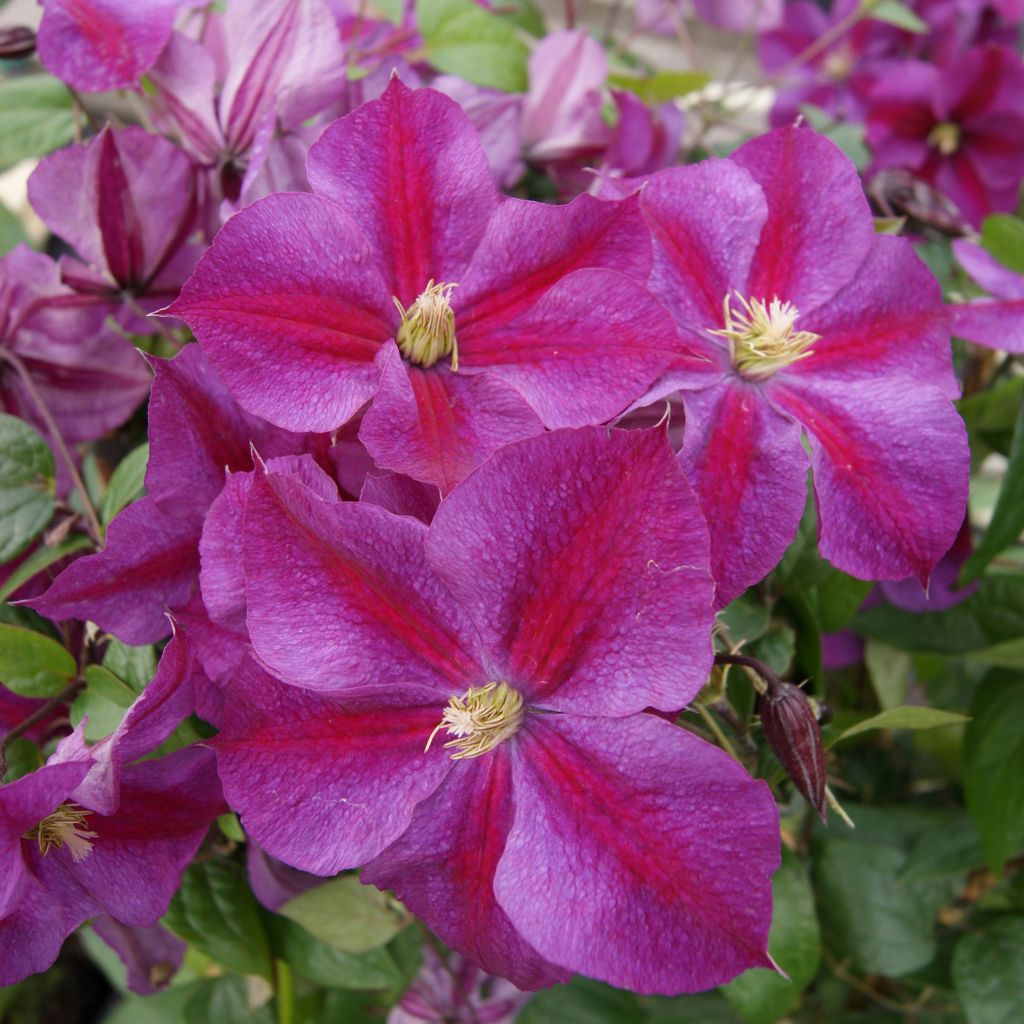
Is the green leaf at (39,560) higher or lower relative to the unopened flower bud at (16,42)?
lower

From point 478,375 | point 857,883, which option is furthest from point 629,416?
point 857,883

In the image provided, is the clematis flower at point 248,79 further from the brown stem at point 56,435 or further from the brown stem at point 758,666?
the brown stem at point 758,666

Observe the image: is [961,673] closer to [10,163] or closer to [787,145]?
[787,145]

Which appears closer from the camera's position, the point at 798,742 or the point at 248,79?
the point at 798,742

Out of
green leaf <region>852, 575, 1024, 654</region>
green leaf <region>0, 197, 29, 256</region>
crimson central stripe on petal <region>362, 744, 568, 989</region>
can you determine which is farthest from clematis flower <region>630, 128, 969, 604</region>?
green leaf <region>0, 197, 29, 256</region>

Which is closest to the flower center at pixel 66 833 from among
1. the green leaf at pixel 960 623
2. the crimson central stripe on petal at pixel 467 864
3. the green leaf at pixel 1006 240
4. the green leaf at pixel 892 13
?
the crimson central stripe on petal at pixel 467 864

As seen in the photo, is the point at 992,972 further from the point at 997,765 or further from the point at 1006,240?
the point at 1006,240

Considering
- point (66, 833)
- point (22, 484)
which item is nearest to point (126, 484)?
point (22, 484)
